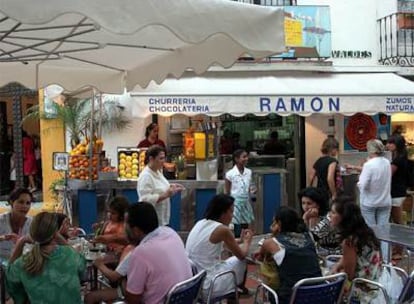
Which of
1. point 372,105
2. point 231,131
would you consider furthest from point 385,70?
point 231,131

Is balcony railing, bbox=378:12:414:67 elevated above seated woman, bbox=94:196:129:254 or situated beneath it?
elevated above

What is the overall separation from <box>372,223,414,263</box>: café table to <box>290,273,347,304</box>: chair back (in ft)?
4.78

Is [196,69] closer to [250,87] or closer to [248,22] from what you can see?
[248,22]

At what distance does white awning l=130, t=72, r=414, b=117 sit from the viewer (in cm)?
1024

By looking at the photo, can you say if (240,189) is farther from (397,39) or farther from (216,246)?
(397,39)

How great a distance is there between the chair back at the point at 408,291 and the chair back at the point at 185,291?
161 centimetres

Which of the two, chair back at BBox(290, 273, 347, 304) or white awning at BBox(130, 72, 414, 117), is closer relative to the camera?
chair back at BBox(290, 273, 347, 304)

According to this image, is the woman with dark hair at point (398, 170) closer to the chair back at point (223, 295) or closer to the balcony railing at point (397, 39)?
the balcony railing at point (397, 39)

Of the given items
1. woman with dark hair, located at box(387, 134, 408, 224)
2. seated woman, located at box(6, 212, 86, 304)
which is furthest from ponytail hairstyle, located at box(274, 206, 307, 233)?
woman with dark hair, located at box(387, 134, 408, 224)

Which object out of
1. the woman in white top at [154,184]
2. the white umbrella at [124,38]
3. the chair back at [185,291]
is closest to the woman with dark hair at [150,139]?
the woman in white top at [154,184]

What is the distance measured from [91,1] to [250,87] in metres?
7.66

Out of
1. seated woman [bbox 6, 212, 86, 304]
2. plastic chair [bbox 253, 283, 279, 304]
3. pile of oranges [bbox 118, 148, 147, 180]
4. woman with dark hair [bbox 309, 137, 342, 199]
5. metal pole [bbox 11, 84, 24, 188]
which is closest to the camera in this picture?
seated woman [bbox 6, 212, 86, 304]

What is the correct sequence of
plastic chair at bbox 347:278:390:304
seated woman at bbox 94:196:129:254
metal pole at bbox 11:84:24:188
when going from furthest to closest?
1. metal pole at bbox 11:84:24:188
2. seated woman at bbox 94:196:129:254
3. plastic chair at bbox 347:278:390:304

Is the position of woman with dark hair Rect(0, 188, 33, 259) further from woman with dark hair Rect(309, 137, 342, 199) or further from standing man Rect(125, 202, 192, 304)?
woman with dark hair Rect(309, 137, 342, 199)
